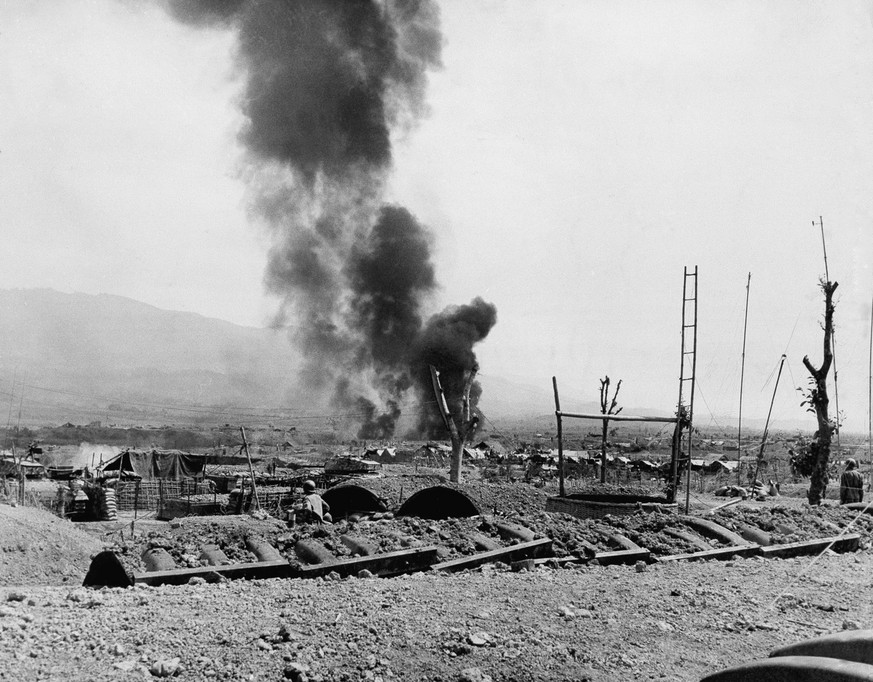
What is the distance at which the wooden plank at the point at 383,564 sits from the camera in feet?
24.9

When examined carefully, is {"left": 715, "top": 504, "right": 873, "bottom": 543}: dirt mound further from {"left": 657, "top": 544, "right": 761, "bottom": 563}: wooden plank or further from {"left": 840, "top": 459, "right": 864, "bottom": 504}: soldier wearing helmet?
{"left": 840, "top": 459, "right": 864, "bottom": 504}: soldier wearing helmet

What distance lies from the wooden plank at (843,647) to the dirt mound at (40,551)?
1032cm

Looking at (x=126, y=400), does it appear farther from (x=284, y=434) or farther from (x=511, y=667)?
(x=511, y=667)

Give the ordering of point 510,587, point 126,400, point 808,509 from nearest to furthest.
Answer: point 510,587 < point 808,509 < point 126,400

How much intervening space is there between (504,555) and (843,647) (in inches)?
195

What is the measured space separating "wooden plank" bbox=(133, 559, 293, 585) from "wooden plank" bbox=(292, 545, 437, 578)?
0.18 metres

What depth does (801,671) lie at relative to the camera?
362 cm

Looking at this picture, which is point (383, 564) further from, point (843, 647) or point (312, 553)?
point (843, 647)

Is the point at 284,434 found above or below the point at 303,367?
below

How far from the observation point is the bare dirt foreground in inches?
190

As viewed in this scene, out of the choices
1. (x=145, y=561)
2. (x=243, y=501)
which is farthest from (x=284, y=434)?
(x=145, y=561)

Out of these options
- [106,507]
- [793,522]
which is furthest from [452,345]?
[793,522]

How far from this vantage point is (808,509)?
14.1m

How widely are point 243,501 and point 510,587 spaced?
15.5 meters
